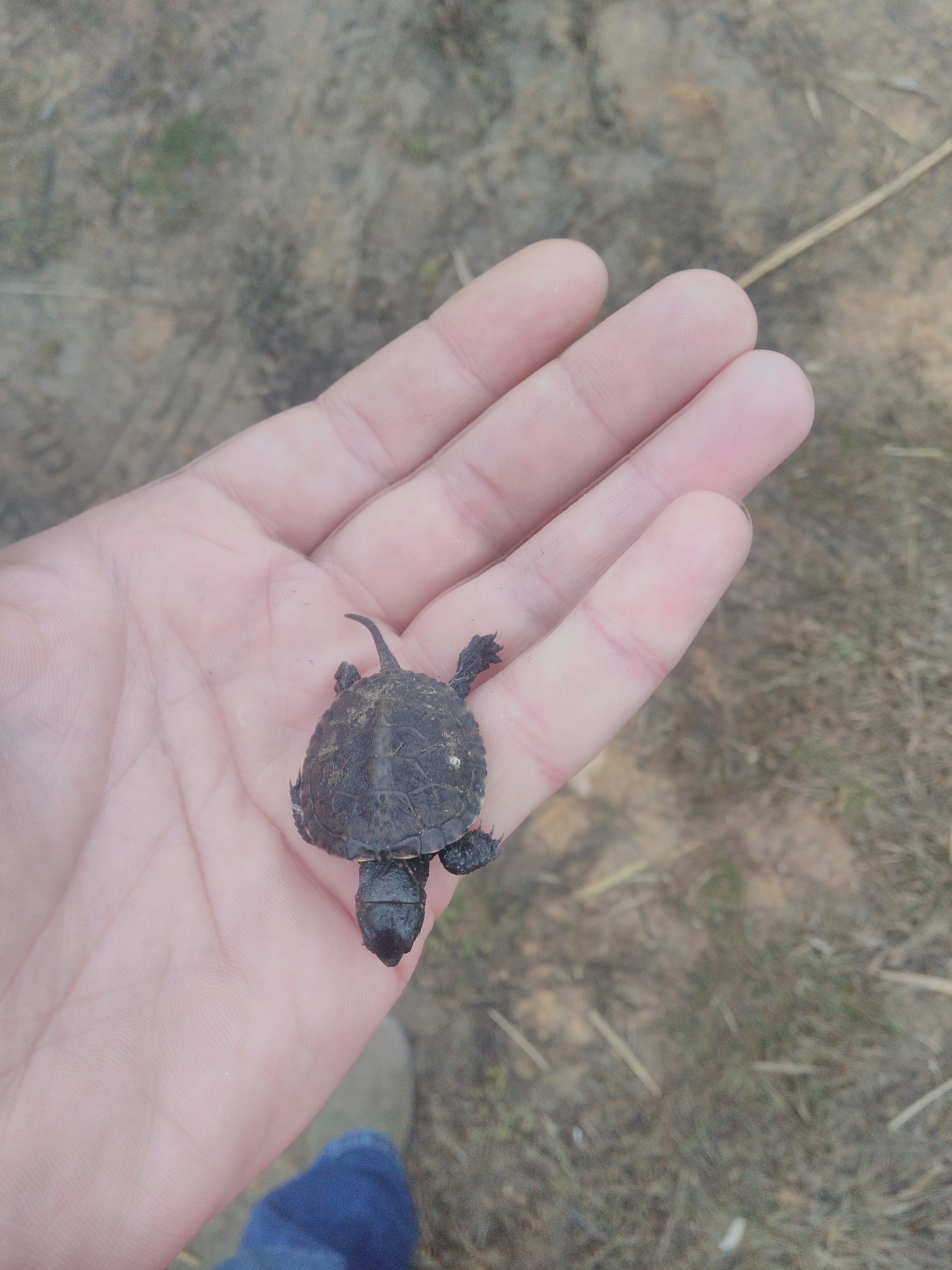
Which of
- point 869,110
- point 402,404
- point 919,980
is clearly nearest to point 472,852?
point 402,404

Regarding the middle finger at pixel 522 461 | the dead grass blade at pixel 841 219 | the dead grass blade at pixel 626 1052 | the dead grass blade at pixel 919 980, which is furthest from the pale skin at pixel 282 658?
the dead grass blade at pixel 919 980

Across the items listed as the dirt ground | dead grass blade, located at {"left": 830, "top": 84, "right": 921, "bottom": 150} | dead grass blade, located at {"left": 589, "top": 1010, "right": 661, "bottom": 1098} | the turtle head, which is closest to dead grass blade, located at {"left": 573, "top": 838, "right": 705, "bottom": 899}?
the dirt ground

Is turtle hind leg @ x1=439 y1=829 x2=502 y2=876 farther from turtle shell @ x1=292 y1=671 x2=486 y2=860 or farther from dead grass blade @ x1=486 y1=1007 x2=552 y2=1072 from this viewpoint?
dead grass blade @ x1=486 y1=1007 x2=552 y2=1072

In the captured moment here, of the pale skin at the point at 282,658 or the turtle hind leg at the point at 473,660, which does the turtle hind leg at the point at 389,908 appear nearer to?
the pale skin at the point at 282,658

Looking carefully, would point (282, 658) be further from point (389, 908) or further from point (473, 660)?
point (389, 908)

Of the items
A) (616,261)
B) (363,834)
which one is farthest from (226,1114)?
(616,261)
